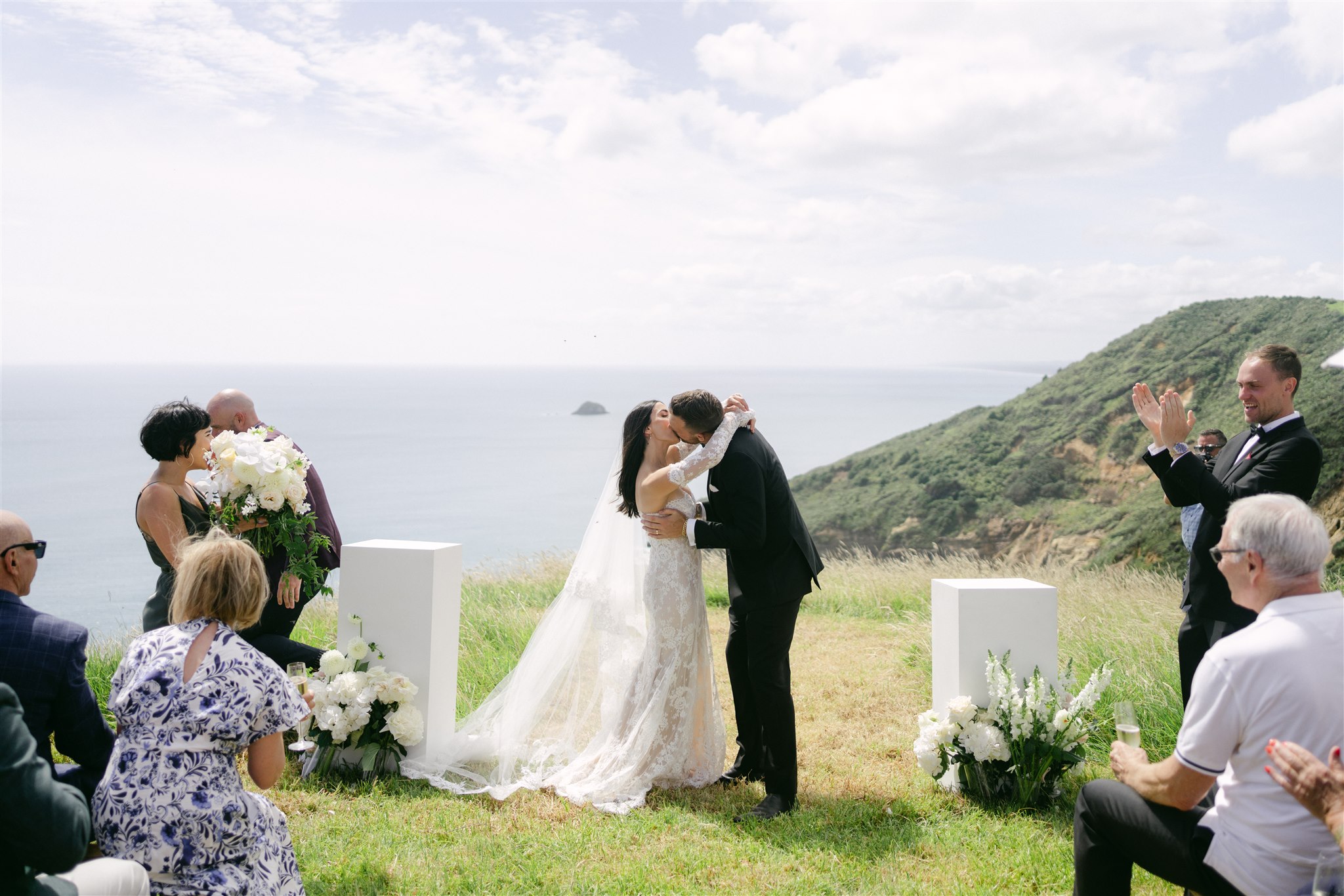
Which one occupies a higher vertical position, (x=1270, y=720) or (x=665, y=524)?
(x=665, y=524)

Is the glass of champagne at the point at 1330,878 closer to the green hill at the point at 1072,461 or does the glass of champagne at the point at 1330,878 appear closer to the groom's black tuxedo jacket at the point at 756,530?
the groom's black tuxedo jacket at the point at 756,530

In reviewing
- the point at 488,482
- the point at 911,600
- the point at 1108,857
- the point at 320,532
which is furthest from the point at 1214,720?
the point at 488,482

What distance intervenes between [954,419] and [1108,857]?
35.3 meters

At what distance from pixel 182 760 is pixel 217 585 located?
0.56m

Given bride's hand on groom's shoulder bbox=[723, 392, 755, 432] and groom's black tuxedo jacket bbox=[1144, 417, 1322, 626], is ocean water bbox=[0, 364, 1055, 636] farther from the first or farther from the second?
groom's black tuxedo jacket bbox=[1144, 417, 1322, 626]

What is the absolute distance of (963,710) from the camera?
4855mm

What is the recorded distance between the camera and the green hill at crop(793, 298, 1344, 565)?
2303 centimetres

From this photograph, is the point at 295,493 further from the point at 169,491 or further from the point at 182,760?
the point at 182,760

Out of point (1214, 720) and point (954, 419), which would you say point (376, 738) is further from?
point (954, 419)

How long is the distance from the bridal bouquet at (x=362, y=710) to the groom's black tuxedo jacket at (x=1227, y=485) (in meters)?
4.12

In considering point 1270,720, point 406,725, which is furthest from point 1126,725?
point 406,725

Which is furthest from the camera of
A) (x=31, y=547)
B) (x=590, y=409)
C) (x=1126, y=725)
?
(x=590, y=409)

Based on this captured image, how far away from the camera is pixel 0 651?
112 inches

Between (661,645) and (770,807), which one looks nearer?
(770,807)
